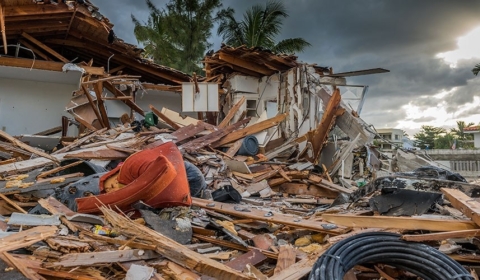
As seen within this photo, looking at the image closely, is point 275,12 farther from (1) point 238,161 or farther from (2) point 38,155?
(2) point 38,155

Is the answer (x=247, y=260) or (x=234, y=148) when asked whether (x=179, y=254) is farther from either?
(x=234, y=148)

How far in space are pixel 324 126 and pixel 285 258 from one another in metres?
6.16

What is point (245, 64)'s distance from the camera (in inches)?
450

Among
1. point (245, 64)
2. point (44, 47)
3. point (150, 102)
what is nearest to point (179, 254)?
point (245, 64)

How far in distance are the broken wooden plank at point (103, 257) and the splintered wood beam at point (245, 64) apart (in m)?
8.81

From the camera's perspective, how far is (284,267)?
9.59 ft

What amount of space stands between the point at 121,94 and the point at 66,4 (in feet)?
9.99

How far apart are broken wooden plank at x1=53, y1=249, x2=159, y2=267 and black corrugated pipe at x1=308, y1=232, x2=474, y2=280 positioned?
1.53 meters

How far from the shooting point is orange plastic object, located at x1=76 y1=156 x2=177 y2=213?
3.94 metres

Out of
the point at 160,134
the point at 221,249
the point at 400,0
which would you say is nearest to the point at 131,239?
the point at 221,249

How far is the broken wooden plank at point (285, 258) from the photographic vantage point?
2925 millimetres

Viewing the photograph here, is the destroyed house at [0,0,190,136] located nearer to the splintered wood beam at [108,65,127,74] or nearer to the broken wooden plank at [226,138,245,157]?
the splintered wood beam at [108,65,127,74]

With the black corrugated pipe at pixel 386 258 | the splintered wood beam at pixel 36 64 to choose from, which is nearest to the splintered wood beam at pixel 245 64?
the splintered wood beam at pixel 36 64

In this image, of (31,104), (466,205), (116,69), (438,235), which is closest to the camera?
(438,235)
